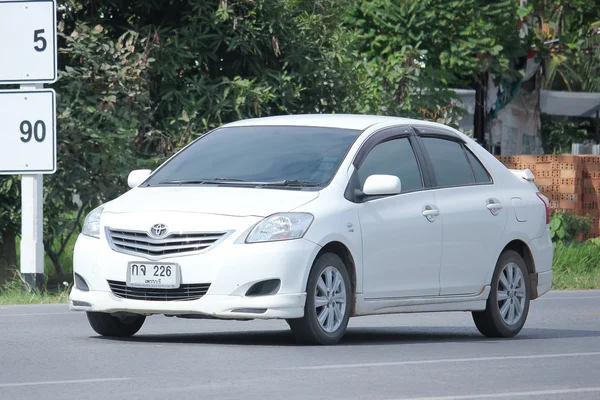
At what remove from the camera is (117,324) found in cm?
1088

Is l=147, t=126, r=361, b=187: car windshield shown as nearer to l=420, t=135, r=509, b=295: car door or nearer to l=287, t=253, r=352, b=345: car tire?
l=287, t=253, r=352, b=345: car tire

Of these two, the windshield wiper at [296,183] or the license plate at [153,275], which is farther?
the windshield wiper at [296,183]

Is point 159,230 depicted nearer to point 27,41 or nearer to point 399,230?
point 399,230

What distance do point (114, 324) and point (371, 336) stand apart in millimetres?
2098

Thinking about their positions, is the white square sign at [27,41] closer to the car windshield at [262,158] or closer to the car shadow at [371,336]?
the car windshield at [262,158]

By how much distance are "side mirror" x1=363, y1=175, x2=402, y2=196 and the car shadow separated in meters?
1.12

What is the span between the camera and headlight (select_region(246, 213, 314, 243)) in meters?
9.87

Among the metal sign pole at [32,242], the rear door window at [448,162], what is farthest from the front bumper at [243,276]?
the metal sign pole at [32,242]

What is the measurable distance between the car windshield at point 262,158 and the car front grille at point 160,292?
104 cm

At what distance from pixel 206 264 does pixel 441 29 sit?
665 inches

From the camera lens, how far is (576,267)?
21078 millimetres

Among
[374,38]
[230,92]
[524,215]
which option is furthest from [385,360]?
[374,38]

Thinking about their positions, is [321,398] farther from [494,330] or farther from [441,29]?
[441,29]

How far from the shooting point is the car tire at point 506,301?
11914mm
